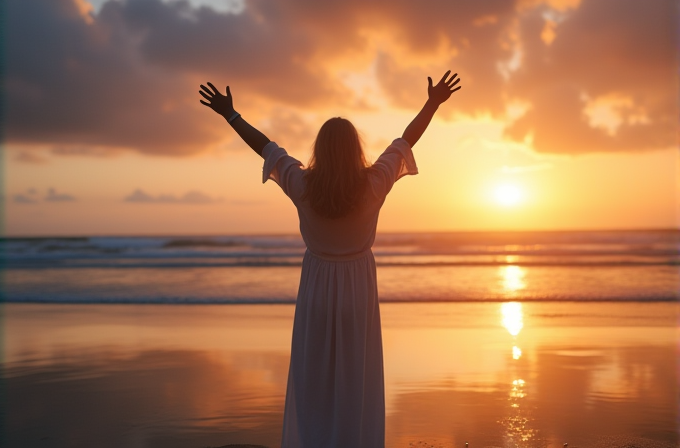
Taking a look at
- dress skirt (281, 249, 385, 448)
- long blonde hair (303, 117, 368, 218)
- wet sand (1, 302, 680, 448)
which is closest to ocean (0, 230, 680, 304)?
wet sand (1, 302, 680, 448)

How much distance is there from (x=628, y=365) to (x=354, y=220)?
4.87 metres

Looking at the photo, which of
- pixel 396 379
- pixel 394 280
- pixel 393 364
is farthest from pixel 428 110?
pixel 394 280

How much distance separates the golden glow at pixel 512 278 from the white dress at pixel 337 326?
34.5ft

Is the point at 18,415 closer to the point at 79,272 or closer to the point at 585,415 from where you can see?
the point at 585,415

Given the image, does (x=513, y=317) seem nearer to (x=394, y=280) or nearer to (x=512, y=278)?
(x=394, y=280)

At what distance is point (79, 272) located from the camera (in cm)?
1822

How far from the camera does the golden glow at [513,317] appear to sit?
27.8 feet

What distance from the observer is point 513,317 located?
9445 millimetres

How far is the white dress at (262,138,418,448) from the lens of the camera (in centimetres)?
294

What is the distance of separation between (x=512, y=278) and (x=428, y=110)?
13.0 m

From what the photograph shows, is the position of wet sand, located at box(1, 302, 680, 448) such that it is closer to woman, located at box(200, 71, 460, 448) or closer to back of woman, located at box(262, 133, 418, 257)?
woman, located at box(200, 71, 460, 448)

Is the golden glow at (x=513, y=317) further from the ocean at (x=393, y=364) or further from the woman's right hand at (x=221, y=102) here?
the woman's right hand at (x=221, y=102)

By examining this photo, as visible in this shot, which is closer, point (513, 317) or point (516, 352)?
point (516, 352)

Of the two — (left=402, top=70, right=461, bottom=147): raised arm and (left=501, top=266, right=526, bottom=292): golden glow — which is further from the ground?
(left=402, top=70, right=461, bottom=147): raised arm
